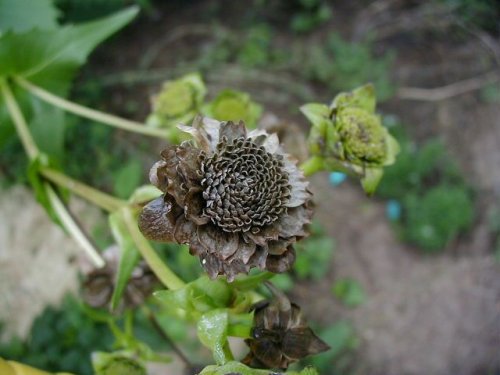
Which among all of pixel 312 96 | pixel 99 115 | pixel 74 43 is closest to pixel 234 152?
pixel 99 115

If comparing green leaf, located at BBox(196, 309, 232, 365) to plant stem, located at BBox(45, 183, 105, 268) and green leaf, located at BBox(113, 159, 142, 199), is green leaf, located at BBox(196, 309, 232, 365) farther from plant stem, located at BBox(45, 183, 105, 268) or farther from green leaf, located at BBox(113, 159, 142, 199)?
green leaf, located at BBox(113, 159, 142, 199)

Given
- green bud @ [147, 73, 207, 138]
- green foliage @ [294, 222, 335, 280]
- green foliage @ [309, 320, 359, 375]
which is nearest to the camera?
green bud @ [147, 73, 207, 138]

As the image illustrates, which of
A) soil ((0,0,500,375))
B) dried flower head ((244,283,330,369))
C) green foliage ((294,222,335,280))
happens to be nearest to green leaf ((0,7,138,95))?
dried flower head ((244,283,330,369))

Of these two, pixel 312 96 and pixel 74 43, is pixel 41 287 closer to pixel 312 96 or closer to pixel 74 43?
pixel 74 43

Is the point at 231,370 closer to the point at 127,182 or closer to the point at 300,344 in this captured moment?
the point at 300,344

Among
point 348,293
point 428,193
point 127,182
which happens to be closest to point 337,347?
point 348,293

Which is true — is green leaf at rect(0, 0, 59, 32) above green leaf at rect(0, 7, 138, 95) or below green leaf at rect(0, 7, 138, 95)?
above
